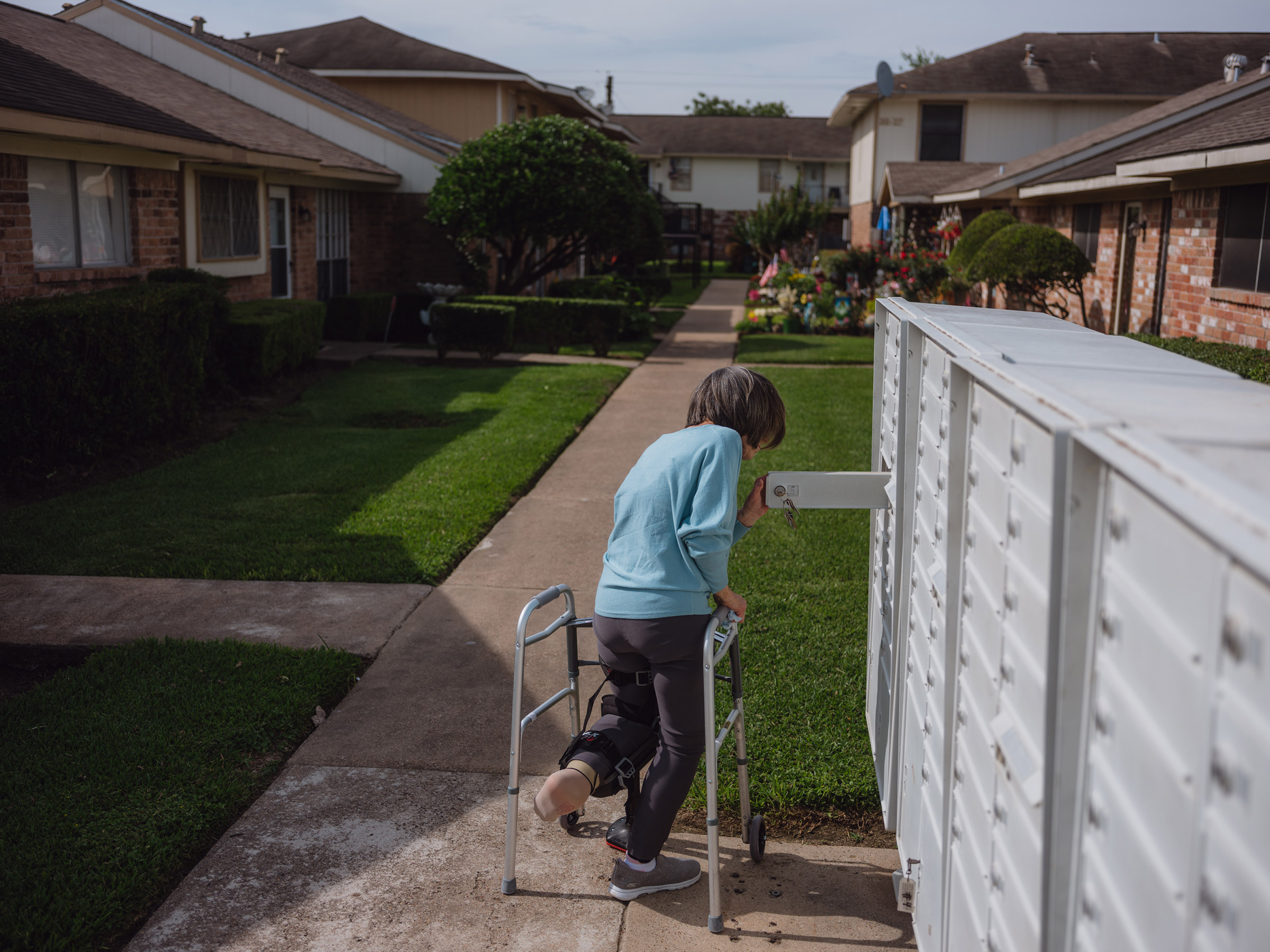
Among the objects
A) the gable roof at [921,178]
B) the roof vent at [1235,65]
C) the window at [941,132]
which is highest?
the window at [941,132]

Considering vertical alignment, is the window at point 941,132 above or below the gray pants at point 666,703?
above

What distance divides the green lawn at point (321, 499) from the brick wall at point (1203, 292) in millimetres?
6498

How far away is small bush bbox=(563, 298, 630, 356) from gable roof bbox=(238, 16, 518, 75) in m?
10.5

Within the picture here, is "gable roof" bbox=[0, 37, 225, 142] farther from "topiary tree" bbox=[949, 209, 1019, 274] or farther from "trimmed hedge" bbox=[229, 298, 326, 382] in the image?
"topiary tree" bbox=[949, 209, 1019, 274]

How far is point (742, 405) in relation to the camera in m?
3.20

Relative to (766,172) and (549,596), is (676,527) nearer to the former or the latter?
(549,596)

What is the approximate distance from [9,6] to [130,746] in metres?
14.2

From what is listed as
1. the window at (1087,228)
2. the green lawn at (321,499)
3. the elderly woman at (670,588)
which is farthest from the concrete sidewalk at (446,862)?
the window at (1087,228)

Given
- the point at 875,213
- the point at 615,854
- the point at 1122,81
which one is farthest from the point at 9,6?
the point at 1122,81

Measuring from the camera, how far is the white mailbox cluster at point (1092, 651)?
109cm

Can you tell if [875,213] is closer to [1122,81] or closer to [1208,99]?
[1122,81]

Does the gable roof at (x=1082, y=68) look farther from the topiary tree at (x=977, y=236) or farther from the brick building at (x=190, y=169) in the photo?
the brick building at (x=190, y=169)

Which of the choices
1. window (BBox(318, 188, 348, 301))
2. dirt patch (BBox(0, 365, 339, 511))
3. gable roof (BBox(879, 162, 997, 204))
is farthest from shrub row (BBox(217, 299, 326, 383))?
gable roof (BBox(879, 162, 997, 204))

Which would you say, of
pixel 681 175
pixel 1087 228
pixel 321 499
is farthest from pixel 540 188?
pixel 681 175
